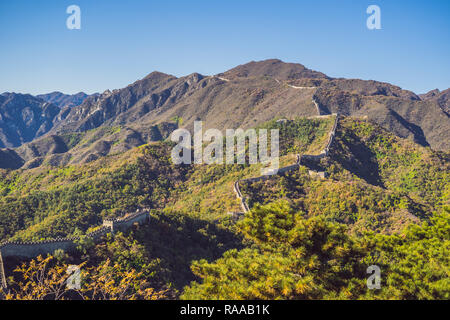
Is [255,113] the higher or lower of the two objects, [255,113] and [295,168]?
the higher

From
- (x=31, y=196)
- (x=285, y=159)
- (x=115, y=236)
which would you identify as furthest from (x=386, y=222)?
(x=31, y=196)

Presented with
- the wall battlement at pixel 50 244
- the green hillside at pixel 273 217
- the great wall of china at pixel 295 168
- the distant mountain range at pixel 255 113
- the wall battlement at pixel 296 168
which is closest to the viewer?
the green hillside at pixel 273 217

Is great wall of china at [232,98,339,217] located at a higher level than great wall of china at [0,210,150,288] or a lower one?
higher

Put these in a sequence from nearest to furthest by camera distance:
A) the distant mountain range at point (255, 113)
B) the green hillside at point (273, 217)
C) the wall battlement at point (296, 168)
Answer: the green hillside at point (273, 217) → the wall battlement at point (296, 168) → the distant mountain range at point (255, 113)

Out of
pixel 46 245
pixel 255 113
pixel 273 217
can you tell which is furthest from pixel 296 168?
pixel 255 113

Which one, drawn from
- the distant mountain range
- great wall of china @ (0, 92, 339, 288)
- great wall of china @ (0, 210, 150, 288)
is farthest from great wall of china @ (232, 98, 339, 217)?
the distant mountain range

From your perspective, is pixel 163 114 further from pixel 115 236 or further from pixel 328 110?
pixel 115 236

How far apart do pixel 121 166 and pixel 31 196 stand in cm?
1663

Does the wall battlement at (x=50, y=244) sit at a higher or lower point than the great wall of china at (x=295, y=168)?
lower

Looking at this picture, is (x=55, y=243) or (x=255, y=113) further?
(x=255, y=113)

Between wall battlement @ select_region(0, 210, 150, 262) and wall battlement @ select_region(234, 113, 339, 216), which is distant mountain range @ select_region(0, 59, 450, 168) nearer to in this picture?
wall battlement @ select_region(234, 113, 339, 216)

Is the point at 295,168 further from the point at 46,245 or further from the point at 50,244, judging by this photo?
the point at 46,245

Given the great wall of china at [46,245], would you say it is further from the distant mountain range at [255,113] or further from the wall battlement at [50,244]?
the distant mountain range at [255,113]

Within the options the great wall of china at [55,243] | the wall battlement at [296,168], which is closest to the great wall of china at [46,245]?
the great wall of china at [55,243]
